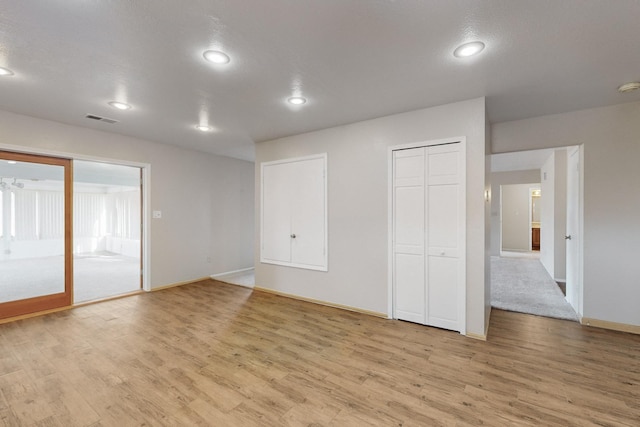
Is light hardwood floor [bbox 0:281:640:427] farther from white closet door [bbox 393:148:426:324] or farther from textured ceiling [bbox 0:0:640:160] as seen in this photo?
textured ceiling [bbox 0:0:640:160]

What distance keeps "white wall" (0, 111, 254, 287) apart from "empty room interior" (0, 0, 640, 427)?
41 mm

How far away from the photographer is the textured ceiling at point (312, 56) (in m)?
1.76

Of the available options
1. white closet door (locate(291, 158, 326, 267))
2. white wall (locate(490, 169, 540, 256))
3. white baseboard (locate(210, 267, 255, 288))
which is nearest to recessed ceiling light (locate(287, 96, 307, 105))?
white closet door (locate(291, 158, 326, 267))

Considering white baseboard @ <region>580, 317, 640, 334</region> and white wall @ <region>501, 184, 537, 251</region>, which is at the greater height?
white wall @ <region>501, 184, 537, 251</region>

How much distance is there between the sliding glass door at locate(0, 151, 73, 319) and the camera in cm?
373

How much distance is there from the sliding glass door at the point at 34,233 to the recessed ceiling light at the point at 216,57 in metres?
3.42

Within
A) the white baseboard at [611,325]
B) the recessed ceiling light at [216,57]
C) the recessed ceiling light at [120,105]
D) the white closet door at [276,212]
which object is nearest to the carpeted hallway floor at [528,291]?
the white baseboard at [611,325]

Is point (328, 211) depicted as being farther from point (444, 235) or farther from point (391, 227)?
point (444, 235)

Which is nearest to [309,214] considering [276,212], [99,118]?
[276,212]

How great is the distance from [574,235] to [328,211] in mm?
3493

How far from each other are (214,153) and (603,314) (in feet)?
22.2

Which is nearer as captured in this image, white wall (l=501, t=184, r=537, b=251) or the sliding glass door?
the sliding glass door

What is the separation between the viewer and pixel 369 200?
3.85 metres

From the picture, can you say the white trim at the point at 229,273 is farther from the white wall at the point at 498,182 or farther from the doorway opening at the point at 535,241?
the white wall at the point at 498,182
